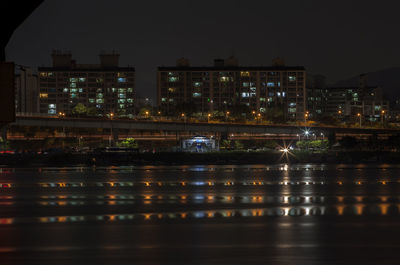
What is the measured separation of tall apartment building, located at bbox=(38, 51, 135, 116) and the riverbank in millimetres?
114565

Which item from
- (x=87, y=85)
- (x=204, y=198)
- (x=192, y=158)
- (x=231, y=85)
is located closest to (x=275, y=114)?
(x=231, y=85)

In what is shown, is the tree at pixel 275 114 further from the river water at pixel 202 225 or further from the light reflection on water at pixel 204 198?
the river water at pixel 202 225

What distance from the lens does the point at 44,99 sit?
195375 mm

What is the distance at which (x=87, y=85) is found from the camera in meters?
190

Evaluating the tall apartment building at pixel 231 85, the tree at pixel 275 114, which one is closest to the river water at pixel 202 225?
the tree at pixel 275 114

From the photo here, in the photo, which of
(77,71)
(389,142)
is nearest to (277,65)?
(77,71)

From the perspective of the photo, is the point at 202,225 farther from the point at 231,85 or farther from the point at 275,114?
the point at 231,85

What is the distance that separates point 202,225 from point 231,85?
565 ft

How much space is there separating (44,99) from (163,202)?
175 meters

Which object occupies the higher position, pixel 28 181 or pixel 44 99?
pixel 44 99

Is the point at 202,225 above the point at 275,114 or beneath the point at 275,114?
beneath

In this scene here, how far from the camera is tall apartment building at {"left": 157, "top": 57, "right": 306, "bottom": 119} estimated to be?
629 feet

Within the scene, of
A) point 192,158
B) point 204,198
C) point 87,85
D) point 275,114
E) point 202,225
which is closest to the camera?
point 202,225

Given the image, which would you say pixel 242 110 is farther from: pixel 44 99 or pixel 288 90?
pixel 44 99
